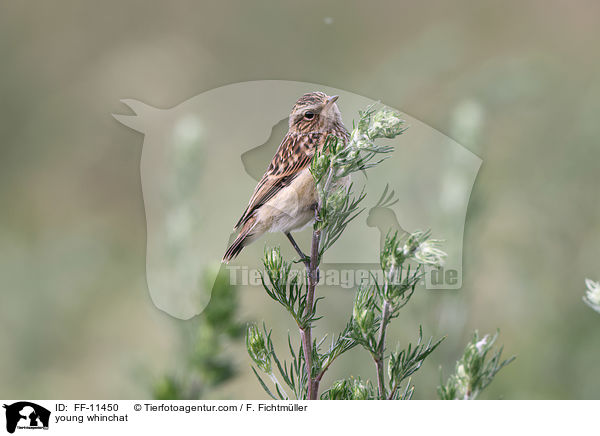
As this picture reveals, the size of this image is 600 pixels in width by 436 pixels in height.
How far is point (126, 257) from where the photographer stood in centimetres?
575

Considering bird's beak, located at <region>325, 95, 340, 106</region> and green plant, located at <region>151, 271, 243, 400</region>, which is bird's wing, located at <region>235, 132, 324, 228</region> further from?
green plant, located at <region>151, 271, 243, 400</region>

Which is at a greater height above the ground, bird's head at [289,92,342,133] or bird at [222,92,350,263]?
bird's head at [289,92,342,133]

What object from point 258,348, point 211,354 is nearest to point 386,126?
point 258,348

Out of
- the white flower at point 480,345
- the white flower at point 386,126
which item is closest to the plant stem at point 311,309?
the white flower at point 386,126

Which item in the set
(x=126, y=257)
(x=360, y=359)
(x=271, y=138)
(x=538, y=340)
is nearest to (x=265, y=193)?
(x=271, y=138)

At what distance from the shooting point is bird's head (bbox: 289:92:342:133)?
6.93ft

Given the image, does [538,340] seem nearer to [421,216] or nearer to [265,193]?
[421,216]

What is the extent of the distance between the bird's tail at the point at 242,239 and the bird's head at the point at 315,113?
377 mm

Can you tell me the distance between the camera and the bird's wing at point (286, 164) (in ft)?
7.14

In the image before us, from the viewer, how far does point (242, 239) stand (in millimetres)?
2227

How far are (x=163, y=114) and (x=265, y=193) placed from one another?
843 mm
